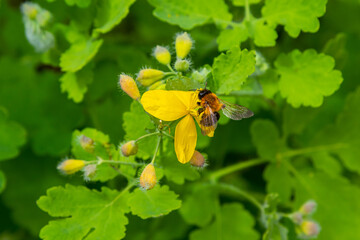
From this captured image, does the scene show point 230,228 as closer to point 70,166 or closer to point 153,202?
point 153,202

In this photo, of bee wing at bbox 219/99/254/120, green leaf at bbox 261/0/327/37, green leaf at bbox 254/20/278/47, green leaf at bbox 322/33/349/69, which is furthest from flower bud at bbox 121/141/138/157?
green leaf at bbox 322/33/349/69

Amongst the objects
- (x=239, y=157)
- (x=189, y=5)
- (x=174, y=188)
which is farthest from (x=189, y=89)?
(x=239, y=157)

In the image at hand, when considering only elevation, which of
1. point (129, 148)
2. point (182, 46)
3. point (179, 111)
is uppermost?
point (182, 46)

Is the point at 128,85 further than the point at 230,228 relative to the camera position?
No

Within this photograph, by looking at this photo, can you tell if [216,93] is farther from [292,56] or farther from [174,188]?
[174,188]

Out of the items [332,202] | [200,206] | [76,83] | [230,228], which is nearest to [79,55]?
[76,83]

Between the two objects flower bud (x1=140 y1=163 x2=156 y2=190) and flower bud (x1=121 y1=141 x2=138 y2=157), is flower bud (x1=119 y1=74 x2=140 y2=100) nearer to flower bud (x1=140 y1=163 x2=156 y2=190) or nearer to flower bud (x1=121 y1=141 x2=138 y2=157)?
flower bud (x1=121 y1=141 x2=138 y2=157)
